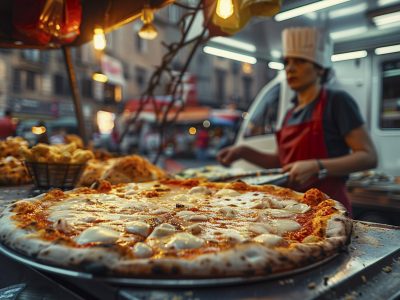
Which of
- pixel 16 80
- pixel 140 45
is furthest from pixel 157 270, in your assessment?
pixel 140 45

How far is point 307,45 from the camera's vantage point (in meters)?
3.69

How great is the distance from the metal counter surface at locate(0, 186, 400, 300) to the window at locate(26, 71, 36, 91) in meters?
29.3

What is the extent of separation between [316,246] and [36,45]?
3.67 metres

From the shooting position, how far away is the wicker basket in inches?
111

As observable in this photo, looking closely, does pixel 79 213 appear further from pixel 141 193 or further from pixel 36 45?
pixel 36 45

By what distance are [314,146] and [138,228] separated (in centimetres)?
238

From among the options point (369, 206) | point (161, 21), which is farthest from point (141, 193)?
point (161, 21)

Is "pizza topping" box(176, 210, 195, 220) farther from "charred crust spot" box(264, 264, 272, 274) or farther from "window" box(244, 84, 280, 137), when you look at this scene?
"window" box(244, 84, 280, 137)

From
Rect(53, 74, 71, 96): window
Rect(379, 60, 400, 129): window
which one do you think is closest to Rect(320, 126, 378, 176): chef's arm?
Rect(379, 60, 400, 129): window

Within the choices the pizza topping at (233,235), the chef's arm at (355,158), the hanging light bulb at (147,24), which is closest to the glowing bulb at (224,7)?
the hanging light bulb at (147,24)

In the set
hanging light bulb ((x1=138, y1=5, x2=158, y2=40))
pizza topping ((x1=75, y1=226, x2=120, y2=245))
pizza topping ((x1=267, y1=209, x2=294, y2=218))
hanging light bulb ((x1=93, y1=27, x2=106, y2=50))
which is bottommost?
pizza topping ((x1=267, y1=209, x2=294, y2=218))

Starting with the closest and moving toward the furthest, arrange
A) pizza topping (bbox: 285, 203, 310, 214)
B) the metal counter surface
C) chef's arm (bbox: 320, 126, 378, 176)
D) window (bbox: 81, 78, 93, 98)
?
the metal counter surface → pizza topping (bbox: 285, 203, 310, 214) → chef's arm (bbox: 320, 126, 378, 176) → window (bbox: 81, 78, 93, 98)

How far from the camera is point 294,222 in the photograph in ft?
5.80

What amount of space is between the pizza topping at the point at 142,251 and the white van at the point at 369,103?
5.51 meters
